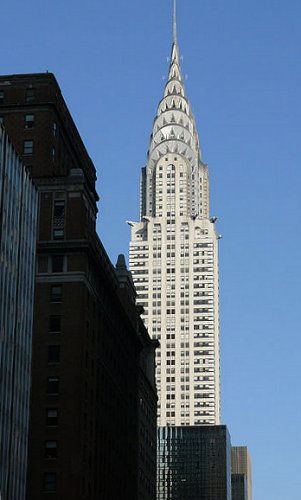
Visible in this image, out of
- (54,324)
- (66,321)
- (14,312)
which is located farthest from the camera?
(54,324)

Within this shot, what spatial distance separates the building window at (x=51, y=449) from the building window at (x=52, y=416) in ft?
6.50

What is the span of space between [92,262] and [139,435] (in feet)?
172

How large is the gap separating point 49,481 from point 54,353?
567 inches

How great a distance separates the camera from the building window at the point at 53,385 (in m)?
126

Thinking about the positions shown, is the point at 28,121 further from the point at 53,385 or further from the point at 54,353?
the point at 53,385

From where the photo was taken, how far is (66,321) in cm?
12900

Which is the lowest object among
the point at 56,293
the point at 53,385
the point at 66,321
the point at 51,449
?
the point at 51,449

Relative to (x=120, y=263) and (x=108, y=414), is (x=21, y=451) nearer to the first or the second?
(x=108, y=414)

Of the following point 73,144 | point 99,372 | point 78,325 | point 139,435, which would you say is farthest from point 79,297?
point 139,435

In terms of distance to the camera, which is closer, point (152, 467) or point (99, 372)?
point (99, 372)

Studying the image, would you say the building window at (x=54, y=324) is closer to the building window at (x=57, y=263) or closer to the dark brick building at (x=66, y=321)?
the dark brick building at (x=66, y=321)

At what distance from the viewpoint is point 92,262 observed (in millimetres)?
134750

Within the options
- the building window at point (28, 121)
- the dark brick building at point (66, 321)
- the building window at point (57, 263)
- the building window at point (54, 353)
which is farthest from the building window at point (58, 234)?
the building window at point (28, 121)

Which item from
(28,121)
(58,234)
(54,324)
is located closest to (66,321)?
(54,324)
